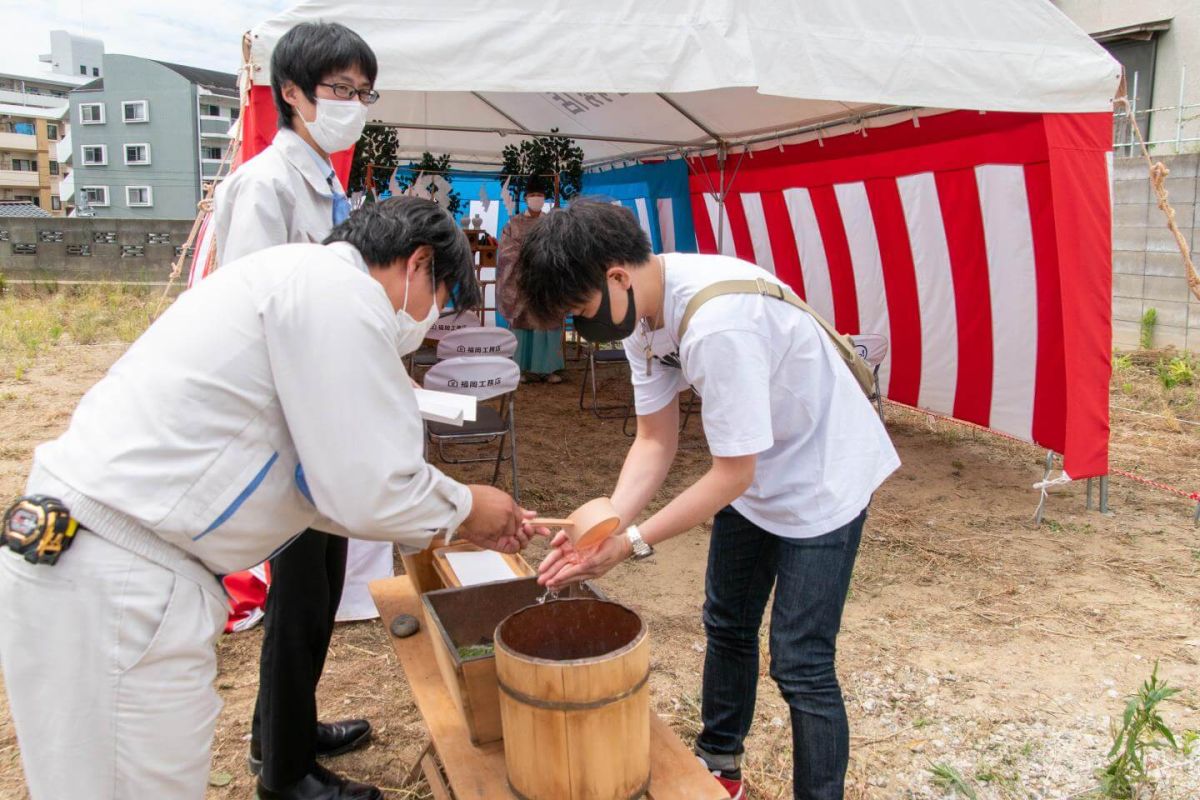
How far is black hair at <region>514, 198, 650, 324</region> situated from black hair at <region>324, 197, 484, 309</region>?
0.10 meters

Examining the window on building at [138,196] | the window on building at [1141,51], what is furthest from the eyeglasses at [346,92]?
the window on building at [138,196]

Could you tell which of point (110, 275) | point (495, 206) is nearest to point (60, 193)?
point (110, 275)

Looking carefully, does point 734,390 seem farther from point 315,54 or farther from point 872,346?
point 872,346

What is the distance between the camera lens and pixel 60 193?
129ft

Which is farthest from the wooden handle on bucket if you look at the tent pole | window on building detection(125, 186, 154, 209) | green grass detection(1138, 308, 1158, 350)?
window on building detection(125, 186, 154, 209)

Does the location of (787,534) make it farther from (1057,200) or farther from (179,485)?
(1057,200)

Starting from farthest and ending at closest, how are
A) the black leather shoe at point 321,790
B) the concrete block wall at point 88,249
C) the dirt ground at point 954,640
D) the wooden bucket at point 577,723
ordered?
the concrete block wall at point 88,249 < the dirt ground at point 954,640 < the black leather shoe at point 321,790 < the wooden bucket at point 577,723

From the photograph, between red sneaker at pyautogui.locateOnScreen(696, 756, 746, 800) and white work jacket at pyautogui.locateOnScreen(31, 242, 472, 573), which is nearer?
white work jacket at pyautogui.locateOnScreen(31, 242, 472, 573)

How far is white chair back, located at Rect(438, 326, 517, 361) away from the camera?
4.50 meters

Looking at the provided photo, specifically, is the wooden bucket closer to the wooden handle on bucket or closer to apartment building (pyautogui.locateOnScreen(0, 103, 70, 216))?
the wooden handle on bucket

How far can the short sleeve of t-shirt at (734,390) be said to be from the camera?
4.68ft

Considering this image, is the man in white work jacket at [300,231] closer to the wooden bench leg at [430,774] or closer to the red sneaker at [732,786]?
the wooden bench leg at [430,774]

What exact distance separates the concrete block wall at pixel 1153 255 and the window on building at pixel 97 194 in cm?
3397

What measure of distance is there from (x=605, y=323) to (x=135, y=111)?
35.4 metres
